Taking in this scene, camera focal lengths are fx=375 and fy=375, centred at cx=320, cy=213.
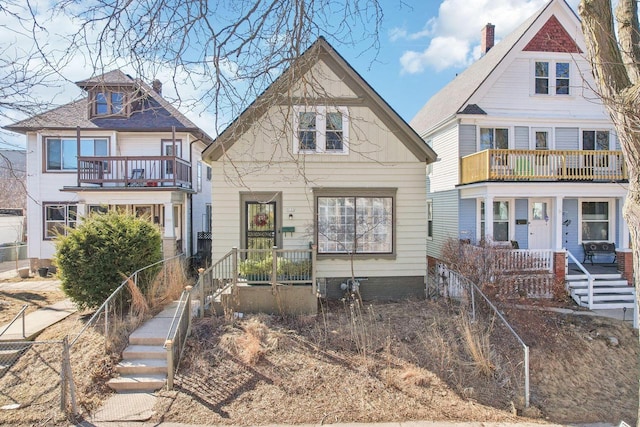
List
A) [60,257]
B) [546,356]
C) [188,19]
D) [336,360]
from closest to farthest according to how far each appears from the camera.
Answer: [188,19], [336,360], [546,356], [60,257]

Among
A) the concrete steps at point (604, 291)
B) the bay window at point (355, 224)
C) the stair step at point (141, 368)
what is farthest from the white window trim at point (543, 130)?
the stair step at point (141, 368)

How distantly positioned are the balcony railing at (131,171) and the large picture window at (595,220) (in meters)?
15.9

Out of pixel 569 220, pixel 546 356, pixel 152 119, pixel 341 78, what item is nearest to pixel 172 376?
pixel 546 356

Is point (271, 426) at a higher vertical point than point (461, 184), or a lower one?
lower

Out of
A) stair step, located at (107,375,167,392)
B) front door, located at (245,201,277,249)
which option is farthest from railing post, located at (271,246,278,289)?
stair step, located at (107,375,167,392)

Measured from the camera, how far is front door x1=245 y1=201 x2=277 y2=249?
10867 millimetres

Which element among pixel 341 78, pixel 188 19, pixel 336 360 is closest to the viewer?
pixel 188 19

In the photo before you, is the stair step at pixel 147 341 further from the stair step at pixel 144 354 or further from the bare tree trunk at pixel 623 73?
the bare tree trunk at pixel 623 73

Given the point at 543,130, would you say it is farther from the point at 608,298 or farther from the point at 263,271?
the point at 263,271

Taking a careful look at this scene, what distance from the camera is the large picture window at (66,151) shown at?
15.5 metres

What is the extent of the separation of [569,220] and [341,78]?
10.3 meters

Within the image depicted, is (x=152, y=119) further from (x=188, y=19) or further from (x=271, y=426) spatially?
(x=271, y=426)

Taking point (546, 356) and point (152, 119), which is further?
point (152, 119)

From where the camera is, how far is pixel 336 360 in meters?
6.93
